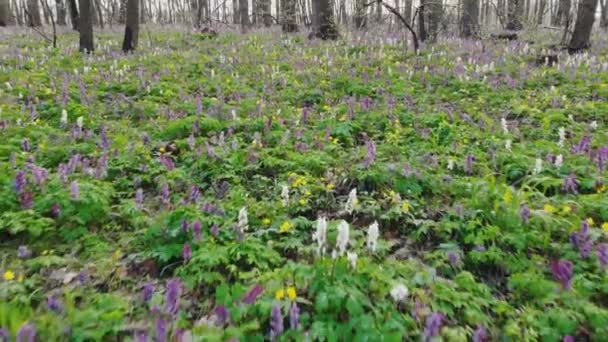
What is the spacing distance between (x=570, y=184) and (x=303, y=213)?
9.19 ft

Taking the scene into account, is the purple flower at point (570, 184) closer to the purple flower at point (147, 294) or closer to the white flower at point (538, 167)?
the white flower at point (538, 167)

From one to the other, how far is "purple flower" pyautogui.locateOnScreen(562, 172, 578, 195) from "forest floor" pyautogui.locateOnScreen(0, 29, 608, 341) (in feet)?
0.18

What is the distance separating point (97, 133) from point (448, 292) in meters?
5.52

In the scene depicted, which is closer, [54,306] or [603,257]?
[54,306]

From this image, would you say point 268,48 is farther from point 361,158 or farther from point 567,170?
point 567,170

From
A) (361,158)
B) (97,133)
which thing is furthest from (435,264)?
(97,133)

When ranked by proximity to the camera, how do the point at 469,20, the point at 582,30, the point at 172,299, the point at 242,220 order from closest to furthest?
the point at 172,299 < the point at 242,220 < the point at 582,30 < the point at 469,20

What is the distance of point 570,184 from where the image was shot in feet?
14.7

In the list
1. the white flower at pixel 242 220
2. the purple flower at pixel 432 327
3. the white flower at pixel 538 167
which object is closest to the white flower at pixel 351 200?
the white flower at pixel 242 220

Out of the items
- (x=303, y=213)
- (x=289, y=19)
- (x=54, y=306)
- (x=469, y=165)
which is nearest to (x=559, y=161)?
(x=469, y=165)

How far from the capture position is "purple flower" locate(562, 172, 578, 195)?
443cm

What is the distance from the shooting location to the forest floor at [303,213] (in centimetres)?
289

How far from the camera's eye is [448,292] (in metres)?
3.05

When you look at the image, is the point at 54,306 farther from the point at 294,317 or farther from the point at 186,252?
the point at 294,317
